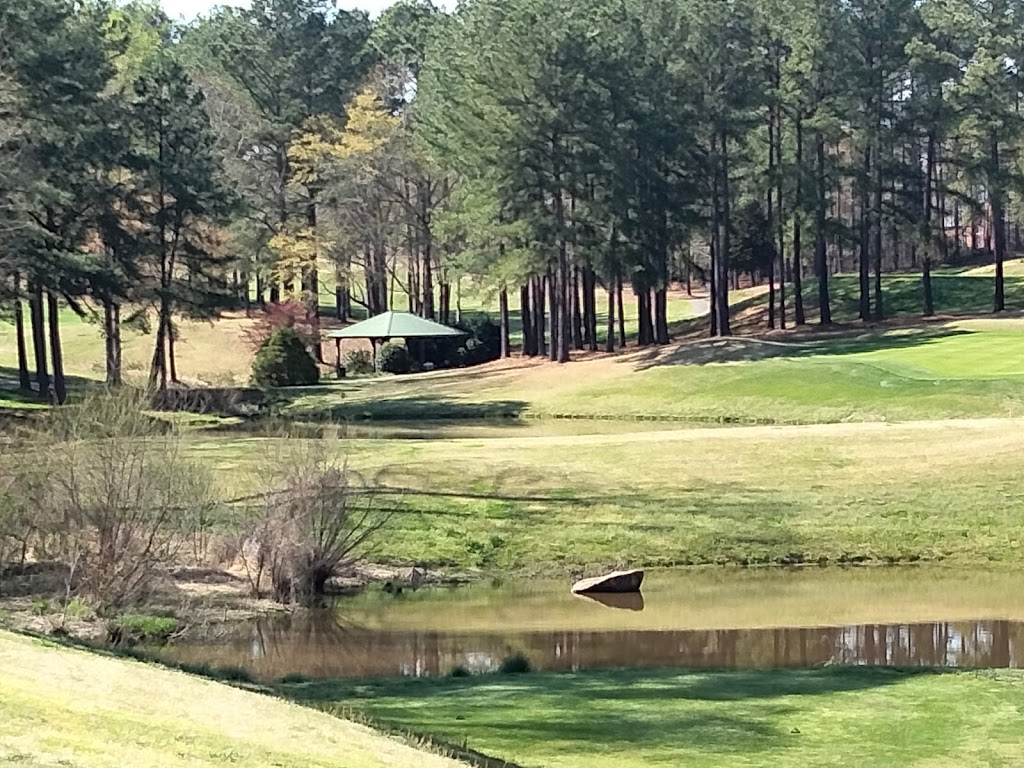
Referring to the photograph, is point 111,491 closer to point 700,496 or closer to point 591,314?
point 700,496

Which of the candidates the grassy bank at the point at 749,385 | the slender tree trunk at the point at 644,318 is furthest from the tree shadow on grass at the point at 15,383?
the slender tree trunk at the point at 644,318

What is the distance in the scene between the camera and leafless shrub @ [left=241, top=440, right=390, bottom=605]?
73.6 ft

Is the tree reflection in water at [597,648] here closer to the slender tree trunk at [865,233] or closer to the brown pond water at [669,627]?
the brown pond water at [669,627]

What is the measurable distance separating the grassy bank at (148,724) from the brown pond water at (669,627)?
588 centimetres

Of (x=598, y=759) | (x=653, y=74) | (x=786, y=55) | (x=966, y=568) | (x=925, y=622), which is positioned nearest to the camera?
(x=598, y=759)

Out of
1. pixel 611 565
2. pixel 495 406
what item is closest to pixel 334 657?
pixel 611 565

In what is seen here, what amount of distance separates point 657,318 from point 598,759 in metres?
53.7

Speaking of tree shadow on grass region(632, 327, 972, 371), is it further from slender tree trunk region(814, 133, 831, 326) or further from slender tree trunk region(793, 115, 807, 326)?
slender tree trunk region(793, 115, 807, 326)

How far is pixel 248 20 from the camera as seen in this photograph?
266ft

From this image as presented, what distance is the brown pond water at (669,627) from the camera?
1880 cm

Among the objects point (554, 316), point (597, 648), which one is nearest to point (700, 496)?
point (597, 648)

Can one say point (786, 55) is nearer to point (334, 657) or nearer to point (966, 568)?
point (966, 568)

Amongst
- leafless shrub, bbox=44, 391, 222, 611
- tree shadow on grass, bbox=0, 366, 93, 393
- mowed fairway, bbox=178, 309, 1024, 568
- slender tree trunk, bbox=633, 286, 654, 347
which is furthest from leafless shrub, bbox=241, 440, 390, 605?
slender tree trunk, bbox=633, 286, 654, 347

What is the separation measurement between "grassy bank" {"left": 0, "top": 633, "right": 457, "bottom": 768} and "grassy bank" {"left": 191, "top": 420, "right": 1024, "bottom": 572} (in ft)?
38.3
